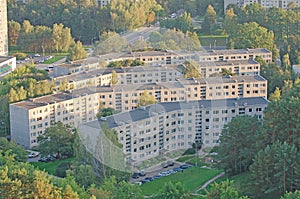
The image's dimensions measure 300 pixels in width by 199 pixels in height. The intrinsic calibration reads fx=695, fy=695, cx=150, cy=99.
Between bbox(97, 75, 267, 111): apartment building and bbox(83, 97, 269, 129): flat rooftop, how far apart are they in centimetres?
86

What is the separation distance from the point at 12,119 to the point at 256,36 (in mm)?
7699

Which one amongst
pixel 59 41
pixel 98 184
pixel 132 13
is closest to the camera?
pixel 98 184

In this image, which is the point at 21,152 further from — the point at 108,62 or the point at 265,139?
the point at 108,62

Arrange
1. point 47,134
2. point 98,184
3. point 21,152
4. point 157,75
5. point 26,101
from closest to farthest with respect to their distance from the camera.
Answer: point 98,184, point 21,152, point 47,134, point 26,101, point 157,75

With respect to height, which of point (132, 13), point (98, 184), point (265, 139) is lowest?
point (98, 184)

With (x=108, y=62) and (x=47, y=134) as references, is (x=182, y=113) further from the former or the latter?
(x=108, y=62)

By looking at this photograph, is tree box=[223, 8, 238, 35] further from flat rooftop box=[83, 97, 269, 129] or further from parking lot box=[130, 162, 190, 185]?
parking lot box=[130, 162, 190, 185]

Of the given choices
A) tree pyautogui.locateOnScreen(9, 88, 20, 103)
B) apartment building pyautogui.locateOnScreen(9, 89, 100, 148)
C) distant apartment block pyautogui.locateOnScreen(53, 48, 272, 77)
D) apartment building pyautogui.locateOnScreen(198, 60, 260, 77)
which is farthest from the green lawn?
distant apartment block pyautogui.locateOnScreen(53, 48, 272, 77)

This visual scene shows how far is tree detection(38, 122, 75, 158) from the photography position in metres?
10.8

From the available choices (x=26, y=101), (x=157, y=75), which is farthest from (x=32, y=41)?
(x=26, y=101)

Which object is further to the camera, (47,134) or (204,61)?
(204,61)

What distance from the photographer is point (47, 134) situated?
1102 cm

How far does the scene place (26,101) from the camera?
467 inches

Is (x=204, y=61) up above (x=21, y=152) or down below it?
above
